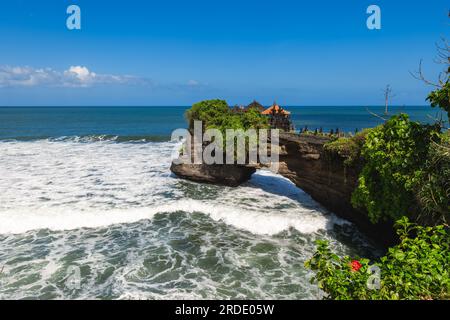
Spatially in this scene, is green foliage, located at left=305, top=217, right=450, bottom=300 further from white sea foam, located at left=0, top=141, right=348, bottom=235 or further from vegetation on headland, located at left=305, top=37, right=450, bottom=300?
white sea foam, located at left=0, top=141, right=348, bottom=235

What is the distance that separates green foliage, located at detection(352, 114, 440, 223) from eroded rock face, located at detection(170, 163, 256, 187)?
910cm

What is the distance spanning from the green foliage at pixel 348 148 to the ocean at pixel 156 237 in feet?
10.4

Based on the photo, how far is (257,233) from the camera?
44.3 ft

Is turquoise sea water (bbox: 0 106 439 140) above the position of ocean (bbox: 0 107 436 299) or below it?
above

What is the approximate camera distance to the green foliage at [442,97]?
8672 mm

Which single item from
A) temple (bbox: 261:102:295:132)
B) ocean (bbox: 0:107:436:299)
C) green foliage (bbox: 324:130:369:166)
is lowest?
ocean (bbox: 0:107:436:299)

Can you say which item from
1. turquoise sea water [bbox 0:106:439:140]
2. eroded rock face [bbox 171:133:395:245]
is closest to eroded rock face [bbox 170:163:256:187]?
eroded rock face [bbox 171:133:395:245]

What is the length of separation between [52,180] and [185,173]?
891 centimetres

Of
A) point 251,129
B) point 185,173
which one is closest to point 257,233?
point 251,129

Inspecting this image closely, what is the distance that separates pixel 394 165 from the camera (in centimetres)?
1016

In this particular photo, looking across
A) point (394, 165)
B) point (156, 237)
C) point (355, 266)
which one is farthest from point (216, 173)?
point (355, 266)

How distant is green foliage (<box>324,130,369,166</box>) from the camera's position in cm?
1296

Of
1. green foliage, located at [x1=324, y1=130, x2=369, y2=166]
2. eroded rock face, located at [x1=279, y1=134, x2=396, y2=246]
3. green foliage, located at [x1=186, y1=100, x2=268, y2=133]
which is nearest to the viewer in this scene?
green foliage, located at [x1=324, y1=130, x2=369, y2=166]
